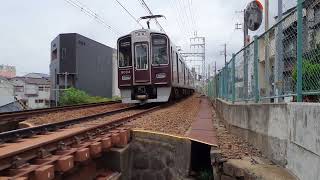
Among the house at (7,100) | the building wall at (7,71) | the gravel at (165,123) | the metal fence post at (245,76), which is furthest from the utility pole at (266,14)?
the building wall at (7,71)

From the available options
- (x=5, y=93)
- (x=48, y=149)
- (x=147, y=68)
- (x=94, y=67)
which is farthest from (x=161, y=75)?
(x=94, y=67)

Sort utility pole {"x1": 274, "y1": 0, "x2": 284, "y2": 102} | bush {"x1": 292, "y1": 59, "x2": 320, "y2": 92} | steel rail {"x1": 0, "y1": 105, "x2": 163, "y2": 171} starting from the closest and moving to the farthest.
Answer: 1. bush {"x1": 292, "y1": 59, "x2": 320, "y2": 92}
2. steel rail {"x1": 0, "y1": 105, "x2": 163, "y2": 171}
3. utility pole {"x1": 274, "y1": 0, "x2": 284, "y2": 102}

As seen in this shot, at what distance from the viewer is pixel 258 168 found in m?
5.74

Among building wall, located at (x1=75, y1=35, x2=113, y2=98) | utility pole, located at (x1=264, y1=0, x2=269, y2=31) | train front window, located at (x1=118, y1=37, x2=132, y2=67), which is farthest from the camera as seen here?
building wall, located at (x1=75, y1=35, x2=113, y2=98)

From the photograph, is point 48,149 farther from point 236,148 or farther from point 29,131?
point 236,148

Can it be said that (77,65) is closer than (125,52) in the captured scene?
No

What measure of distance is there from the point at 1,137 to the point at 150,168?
2.70 meters

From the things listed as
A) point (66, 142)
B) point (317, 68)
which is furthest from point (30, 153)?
point (317, 68)

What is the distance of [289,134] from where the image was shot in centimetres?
536

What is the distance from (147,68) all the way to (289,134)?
14.7m

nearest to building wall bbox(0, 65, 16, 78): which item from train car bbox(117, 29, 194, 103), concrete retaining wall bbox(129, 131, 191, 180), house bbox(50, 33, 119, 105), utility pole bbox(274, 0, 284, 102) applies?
house bbox(50, 33, 119, 105)

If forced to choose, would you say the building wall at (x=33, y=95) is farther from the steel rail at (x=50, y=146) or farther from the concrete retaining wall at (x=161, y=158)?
the concrete retaining wall at (x=161, y=158)

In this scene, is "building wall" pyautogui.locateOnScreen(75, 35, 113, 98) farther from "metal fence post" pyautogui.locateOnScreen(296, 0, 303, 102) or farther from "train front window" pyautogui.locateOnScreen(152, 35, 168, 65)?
"metal fence post" pyautogui.locateOnScreen(296, 0, 303, 102)

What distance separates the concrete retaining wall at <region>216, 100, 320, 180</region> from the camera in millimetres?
4375
